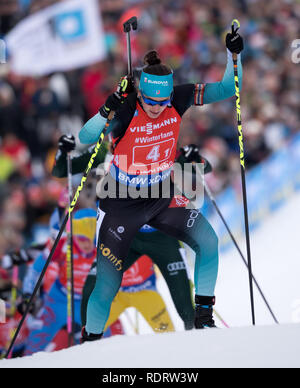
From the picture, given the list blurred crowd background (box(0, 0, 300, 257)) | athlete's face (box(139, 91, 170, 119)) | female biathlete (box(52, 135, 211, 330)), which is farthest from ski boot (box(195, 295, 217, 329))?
blurred crowd background (box(0, 0, 300, 257))

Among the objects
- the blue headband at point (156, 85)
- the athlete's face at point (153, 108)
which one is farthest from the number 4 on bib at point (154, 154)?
the blue headband at point (156, 85)

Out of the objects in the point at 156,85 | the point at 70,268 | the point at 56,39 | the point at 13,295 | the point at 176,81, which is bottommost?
the point at 13,295

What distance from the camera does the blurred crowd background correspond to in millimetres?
9648

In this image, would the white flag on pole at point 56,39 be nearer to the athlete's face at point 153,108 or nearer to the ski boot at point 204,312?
the athlete's face at point 153,108

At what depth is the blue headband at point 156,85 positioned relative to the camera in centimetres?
445

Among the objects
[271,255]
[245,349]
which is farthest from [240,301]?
[245,349]

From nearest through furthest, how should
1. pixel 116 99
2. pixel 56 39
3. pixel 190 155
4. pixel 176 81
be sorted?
1. pixel 116 99
2. pixel 190 155
3. pixel 56 39
4. pixel 176 81

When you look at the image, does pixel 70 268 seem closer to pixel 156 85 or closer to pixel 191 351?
pixel 156 85

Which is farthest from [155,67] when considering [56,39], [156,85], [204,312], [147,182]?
[56,39]

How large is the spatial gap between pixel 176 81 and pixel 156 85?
6.60 m

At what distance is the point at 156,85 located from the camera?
4.45 m

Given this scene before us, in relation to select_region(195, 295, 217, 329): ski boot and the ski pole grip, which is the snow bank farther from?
the ski pole grip

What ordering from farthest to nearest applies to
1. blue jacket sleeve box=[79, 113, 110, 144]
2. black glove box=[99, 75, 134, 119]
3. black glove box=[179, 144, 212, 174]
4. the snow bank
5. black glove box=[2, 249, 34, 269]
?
1. black glove box=[2, 249, 34, 269]
2. black glove box=[179, 144, 212, 174]
3. blue jacket sleeve box=[79, 113, 110, 144]
4. black glove box=[99, 75, 134, 119]
5. the snow bank

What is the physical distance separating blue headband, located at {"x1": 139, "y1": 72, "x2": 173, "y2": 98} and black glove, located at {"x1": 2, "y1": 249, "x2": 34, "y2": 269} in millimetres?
2856
